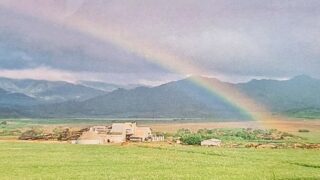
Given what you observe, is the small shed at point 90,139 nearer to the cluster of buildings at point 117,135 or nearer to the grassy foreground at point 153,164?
the cluster of buildings at point 117,135

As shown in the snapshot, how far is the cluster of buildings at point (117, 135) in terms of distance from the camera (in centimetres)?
4867

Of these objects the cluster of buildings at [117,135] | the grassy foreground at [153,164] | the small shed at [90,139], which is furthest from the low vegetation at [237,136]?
the grassy foreground at [153,164]

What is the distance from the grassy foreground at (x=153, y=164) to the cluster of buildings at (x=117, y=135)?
31.9 feet

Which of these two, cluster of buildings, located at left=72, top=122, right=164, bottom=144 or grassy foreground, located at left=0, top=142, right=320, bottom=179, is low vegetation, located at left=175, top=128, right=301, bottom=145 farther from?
grassy foreground, located at left=0, top=142, right=320, bottom=179

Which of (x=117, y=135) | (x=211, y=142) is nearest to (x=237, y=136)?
(x=211, y=142)

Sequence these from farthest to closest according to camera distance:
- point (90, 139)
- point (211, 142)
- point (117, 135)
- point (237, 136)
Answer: point (237, 136)
point (117, 135)
point (211, 142)
point (90, 139)

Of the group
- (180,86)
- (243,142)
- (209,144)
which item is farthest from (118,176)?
(180,86)

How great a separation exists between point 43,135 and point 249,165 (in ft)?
106

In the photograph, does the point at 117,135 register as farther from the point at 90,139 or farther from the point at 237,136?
the point at 237,136

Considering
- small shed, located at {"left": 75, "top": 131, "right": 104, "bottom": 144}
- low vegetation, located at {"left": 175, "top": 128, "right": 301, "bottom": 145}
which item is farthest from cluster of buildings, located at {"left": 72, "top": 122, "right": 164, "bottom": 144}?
low vegetation, located at {"left": 175, "top": 128, "right": 301, "bottom": 145}

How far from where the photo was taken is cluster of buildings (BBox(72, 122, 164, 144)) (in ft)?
160

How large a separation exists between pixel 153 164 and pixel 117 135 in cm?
2325

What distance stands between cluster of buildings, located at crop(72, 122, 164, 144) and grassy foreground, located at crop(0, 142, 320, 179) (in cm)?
972

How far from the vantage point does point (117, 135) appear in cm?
5225
